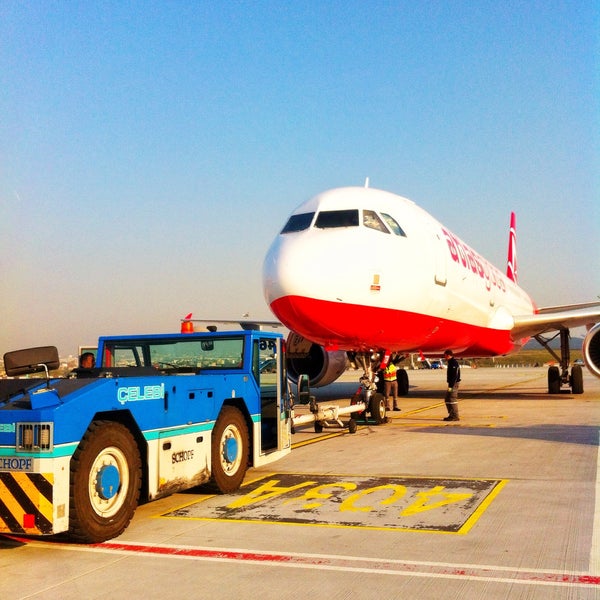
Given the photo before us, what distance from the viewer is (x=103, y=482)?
17.9 ft

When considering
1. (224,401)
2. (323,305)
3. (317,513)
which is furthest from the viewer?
(323,305)

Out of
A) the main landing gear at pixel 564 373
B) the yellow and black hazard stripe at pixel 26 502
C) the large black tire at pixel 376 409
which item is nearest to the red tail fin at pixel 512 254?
the main landing gear at pixel 564 373

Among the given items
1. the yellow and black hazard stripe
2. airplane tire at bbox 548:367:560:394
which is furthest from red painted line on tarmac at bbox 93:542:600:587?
airplane tire at bbox 548:367:560:394

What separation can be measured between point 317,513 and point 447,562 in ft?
5.95

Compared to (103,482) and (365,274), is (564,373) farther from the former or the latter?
(103,482)

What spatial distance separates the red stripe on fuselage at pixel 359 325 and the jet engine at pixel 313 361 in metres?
3.05

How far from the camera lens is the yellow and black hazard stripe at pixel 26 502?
4.94 m

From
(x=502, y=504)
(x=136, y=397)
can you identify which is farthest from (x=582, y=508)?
(x=136, y=397)

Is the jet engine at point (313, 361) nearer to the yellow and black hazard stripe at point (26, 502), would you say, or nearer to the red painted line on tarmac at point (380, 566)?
the red painted line on tarmac at point (380, 566)

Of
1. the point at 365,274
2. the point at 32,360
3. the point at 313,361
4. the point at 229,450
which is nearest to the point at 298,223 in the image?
the point at 365,274

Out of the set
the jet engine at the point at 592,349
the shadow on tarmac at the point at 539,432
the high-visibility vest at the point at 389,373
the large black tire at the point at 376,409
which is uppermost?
the jet engine at the point at 592,349

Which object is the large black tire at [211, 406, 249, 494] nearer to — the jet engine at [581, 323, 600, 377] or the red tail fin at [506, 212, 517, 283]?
the jet engine at [581, 323, 600, 377]

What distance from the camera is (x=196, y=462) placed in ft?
22.2

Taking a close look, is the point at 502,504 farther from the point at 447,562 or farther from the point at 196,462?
the point at 196,462
